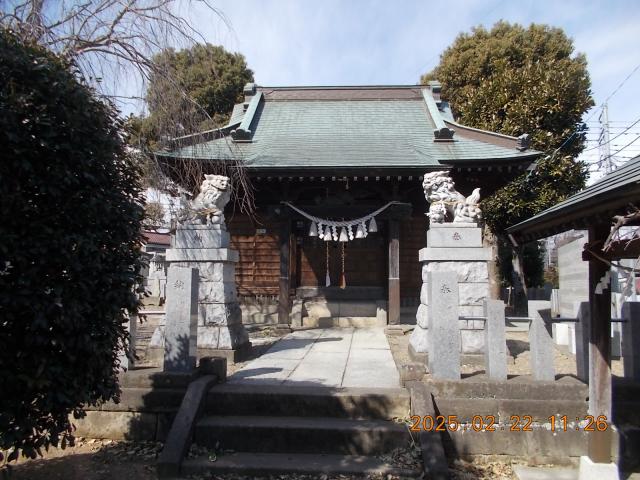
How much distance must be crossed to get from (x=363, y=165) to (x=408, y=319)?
4613 mm

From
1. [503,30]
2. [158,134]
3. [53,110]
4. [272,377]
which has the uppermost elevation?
[503,30]

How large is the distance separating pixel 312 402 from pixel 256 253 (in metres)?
7.24

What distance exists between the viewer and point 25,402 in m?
2.91

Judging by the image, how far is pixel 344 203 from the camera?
35.9 ft

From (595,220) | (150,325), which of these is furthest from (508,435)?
(150,325)

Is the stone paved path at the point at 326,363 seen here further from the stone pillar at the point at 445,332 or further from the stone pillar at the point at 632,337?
the stone pillar at the point at 632,337

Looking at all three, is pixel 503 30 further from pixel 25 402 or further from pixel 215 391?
pixel 25 402

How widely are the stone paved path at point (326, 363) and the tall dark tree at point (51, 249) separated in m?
2.71

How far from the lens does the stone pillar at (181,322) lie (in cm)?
516

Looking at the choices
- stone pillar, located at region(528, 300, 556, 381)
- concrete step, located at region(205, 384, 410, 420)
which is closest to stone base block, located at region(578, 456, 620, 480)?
stone pillar, located at region(528, 300, 556, 381)

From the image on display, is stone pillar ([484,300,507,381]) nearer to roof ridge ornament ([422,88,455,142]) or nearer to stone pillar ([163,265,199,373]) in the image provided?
stone pillar ([163,265,199,373])

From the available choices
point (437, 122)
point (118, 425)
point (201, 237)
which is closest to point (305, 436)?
point (118, 425)

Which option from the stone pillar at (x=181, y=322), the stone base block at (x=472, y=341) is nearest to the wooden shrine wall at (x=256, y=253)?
the stone base block at (x=472, y=341)

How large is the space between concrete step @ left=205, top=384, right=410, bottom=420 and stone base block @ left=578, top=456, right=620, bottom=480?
6.05ft
